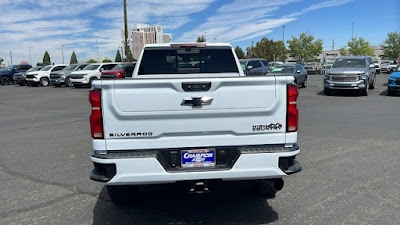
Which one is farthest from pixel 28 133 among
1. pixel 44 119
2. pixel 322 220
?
pixel 322 220

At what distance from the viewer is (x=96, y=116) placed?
123 inches

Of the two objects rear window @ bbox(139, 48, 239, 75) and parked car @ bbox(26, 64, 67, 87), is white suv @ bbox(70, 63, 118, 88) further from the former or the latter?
rear window @ bbox(139, 48, 239, 75)

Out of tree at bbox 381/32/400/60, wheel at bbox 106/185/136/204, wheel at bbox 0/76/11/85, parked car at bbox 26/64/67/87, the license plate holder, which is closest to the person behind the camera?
the license plate holder

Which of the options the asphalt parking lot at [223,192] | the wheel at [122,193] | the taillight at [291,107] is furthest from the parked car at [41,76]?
the taillight at [291,107]

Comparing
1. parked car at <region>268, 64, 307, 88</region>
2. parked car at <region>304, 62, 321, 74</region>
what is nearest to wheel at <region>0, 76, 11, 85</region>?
parked car at <region>268, 64, 307, 88</region>

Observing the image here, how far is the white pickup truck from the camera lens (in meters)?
3.12

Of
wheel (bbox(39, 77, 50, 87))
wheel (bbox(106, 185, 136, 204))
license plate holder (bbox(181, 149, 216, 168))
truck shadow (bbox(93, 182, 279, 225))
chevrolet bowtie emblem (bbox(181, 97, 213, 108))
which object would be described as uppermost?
chevrolet bowtie emblem (bbox(181, 97, 213, 108))

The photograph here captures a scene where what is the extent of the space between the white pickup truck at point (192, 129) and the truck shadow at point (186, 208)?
25.6 inches

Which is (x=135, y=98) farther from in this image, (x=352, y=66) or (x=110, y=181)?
(x=352, y=66)

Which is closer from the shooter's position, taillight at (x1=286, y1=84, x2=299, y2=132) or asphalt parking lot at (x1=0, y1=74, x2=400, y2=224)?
taillight at (x1=286, y1=84, x2=299, y2=132)

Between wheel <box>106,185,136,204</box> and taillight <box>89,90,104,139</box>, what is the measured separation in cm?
98

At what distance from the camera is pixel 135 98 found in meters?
3.10

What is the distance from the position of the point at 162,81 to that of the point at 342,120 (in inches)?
316

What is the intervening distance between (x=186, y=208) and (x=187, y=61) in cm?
242
